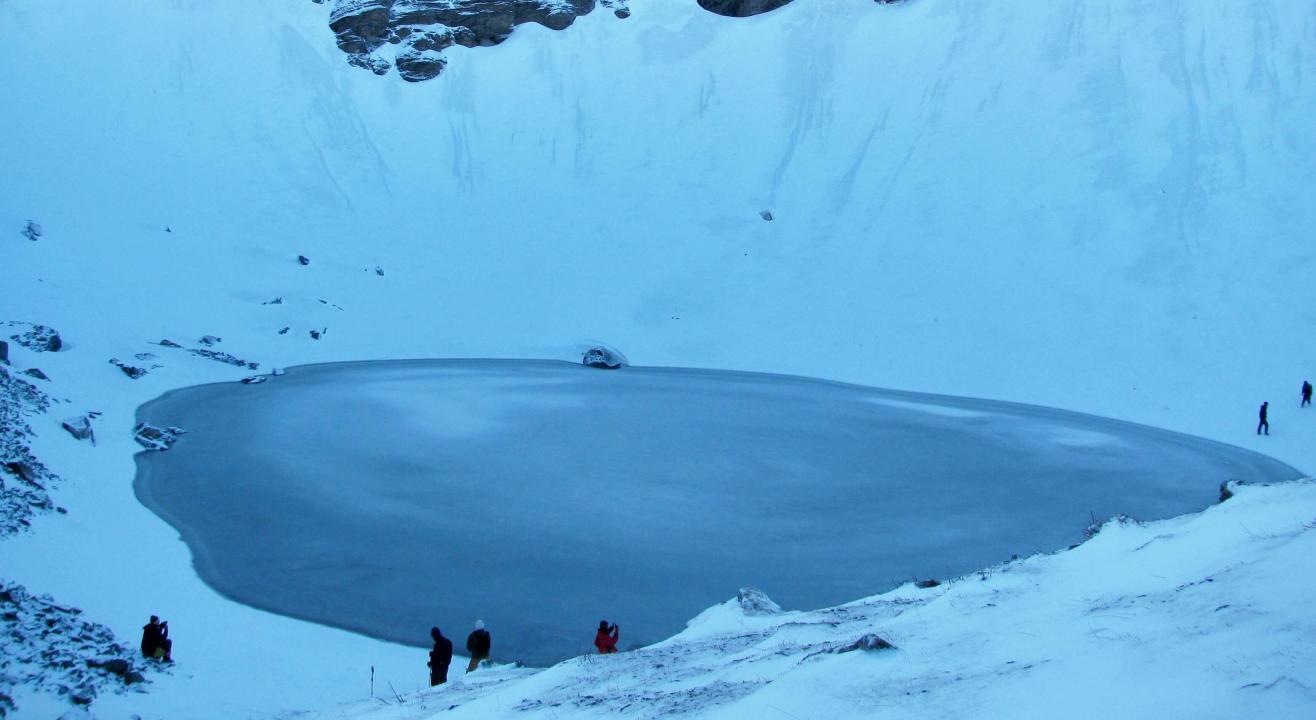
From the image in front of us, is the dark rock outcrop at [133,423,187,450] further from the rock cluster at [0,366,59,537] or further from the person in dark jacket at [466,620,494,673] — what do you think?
the person in dark jacket at [466,620,494,673]

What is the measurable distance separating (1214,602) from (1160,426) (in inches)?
821

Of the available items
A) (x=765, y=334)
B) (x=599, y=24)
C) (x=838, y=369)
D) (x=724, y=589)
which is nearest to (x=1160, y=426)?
(x=838, y=369)

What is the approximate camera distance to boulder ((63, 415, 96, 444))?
1814 centimetres

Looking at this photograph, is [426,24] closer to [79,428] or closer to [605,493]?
[79,428]

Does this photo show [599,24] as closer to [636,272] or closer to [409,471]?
[636,272]

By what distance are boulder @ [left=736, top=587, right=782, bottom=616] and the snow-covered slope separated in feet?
39.7

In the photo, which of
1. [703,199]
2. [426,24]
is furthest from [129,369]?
[426,24]

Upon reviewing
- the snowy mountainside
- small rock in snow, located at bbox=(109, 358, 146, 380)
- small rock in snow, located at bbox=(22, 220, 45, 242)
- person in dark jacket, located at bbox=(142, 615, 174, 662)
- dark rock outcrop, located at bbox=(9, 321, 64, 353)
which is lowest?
the snowy mountainside

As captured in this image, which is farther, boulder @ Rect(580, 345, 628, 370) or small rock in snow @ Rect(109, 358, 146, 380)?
boulder @ Rect(580, 345, 628, 370)

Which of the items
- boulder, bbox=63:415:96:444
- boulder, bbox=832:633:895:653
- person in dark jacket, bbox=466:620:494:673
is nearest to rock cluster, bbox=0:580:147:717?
person in dark jacket, bbox=466:620:494:673

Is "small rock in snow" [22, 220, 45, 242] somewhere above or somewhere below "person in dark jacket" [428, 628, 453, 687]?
above

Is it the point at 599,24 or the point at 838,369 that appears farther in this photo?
the point at 599,24

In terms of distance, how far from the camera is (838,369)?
2917 centimetres

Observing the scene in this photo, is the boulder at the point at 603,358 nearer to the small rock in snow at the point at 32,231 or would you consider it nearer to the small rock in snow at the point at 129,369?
the small rock in snow at the point at 129,369
